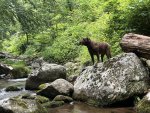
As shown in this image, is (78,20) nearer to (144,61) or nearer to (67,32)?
(67,32)

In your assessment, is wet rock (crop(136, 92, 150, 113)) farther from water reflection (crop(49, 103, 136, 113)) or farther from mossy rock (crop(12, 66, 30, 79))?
mossy rock (crop(12, 66, 30, 79))

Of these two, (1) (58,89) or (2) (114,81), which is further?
(1) (58,89)

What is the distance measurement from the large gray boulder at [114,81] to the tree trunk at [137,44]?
396mm

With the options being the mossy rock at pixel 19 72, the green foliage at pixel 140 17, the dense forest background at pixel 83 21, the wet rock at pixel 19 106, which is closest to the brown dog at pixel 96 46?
the dense forest background at pixel 83 21

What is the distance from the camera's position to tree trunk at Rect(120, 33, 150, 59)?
11445mm

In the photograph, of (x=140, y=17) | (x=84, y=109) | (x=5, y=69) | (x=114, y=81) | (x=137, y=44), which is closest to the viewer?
(x=84, y=109)

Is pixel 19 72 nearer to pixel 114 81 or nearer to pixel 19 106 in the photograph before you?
pixel 114 81

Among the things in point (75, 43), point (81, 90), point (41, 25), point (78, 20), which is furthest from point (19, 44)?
point (81, 90)

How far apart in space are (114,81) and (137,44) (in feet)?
5.89

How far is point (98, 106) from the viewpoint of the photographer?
10.8m

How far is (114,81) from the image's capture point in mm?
10898

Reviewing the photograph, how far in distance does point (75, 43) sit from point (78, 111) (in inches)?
554

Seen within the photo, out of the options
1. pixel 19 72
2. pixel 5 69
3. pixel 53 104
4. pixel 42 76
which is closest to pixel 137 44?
pixel 53 104

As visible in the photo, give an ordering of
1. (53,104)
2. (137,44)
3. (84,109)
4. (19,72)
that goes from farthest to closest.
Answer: (19,72)
(137,44)
(53,104)
(84,109)
